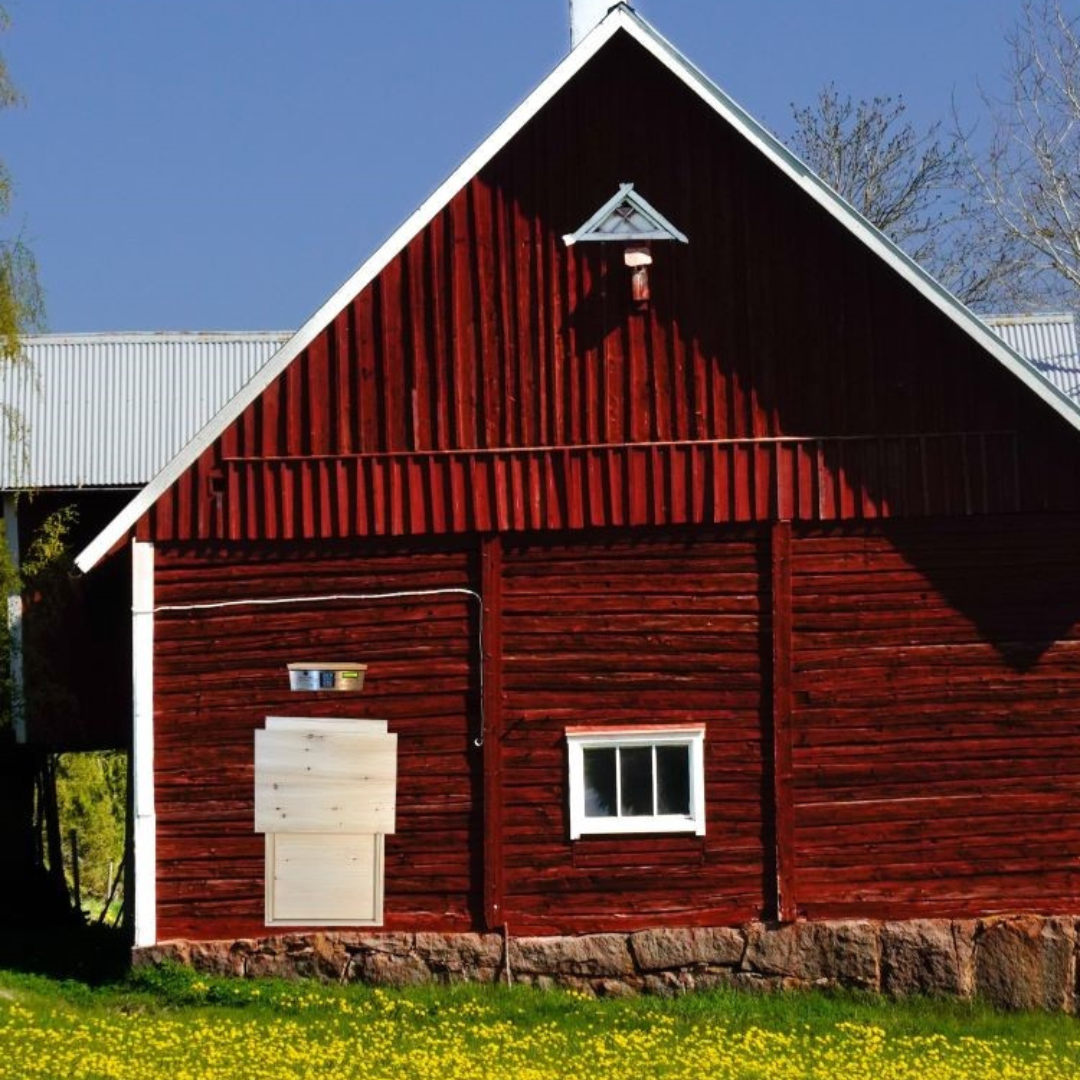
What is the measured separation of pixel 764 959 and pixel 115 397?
1444 cm

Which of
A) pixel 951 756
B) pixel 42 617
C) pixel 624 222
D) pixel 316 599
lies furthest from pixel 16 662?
pixel 951 756

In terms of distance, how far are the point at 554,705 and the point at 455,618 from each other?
4.12 feet

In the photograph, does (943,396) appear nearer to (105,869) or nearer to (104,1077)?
(104,1077)

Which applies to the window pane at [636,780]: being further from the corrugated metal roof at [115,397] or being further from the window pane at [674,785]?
the corrugated metal roof at [115,397]

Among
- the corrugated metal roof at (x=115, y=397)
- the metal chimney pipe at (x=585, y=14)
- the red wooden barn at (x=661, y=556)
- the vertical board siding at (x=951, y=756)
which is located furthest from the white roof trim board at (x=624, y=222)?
the corrugated metal roof at (x=115, y=397)

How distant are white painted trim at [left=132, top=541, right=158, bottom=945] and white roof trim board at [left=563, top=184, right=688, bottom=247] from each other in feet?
17.0

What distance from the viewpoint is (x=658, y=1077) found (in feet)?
53.3

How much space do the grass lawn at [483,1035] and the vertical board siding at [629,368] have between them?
440 cm

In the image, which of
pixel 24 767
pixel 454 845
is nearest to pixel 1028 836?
pixel 454 845

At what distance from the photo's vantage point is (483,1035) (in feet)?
58.1

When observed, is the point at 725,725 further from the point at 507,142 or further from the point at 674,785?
the point at 507,142

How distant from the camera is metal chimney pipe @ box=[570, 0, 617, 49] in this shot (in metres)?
20.4

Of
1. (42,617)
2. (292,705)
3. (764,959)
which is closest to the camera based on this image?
(764,959)

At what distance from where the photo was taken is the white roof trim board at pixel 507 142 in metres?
18.7
